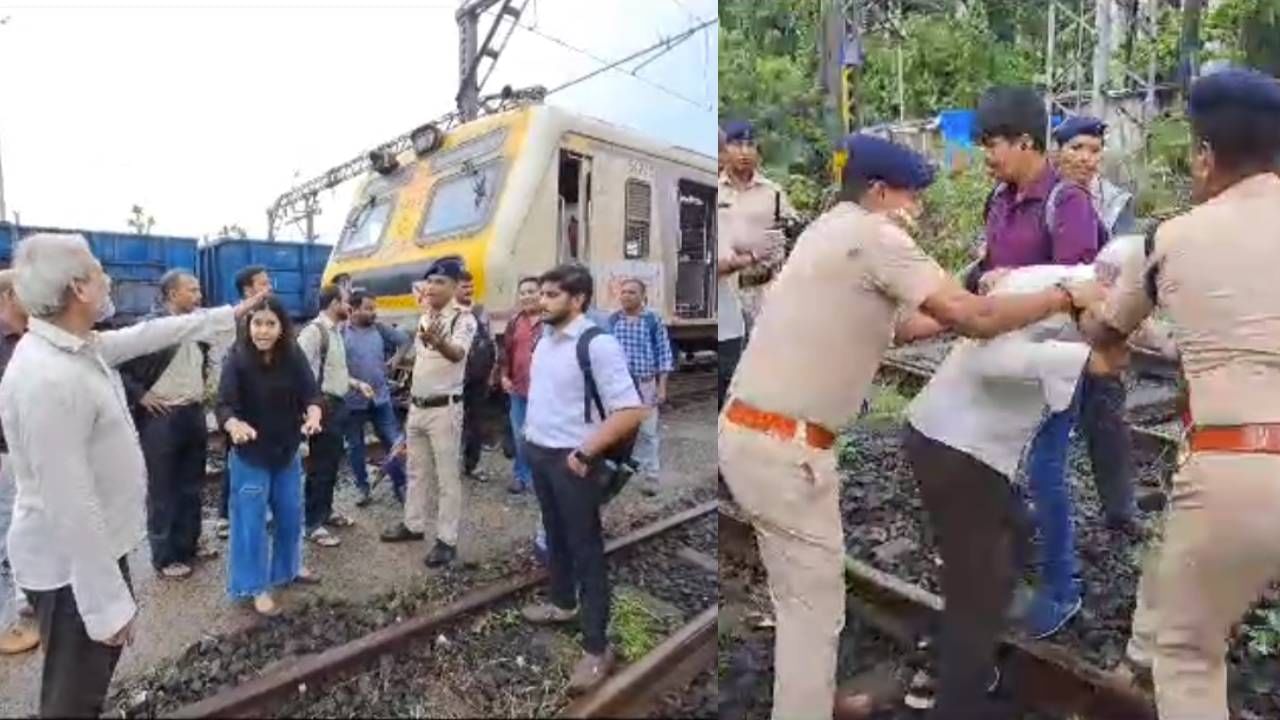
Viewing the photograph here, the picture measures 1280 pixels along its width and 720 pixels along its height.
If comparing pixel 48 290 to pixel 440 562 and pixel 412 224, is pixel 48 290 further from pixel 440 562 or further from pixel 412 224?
pixel 440 562

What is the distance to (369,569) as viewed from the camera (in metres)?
1.79

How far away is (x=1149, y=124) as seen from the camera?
9.41 feet

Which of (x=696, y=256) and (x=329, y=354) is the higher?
(x=696, y=256)

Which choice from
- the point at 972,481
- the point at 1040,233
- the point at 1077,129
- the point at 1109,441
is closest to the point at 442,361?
the point at 972,481

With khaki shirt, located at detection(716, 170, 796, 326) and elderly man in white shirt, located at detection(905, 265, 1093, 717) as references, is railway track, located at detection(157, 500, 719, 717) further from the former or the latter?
elderly man in white shirt, located at detection(905, 265, 1093, 717)

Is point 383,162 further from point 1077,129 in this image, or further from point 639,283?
point 1077,129

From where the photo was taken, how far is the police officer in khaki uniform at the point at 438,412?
1670mm

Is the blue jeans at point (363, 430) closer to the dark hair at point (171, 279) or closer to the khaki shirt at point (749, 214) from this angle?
the dark hair at point (171, 279)

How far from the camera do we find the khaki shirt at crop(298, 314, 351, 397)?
1.92 m

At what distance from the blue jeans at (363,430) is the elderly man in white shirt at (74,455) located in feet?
1.54

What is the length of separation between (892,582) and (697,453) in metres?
1.13

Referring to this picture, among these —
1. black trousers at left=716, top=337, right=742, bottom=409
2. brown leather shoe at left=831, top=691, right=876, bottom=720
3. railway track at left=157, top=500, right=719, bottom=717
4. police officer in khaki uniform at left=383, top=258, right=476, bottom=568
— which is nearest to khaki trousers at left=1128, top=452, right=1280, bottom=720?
brown leather shoe at left=831, top=691, right=876, bottom=720

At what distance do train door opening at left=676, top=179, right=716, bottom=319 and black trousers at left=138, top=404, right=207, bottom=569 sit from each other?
30.7 inches

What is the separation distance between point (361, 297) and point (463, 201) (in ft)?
1.05
